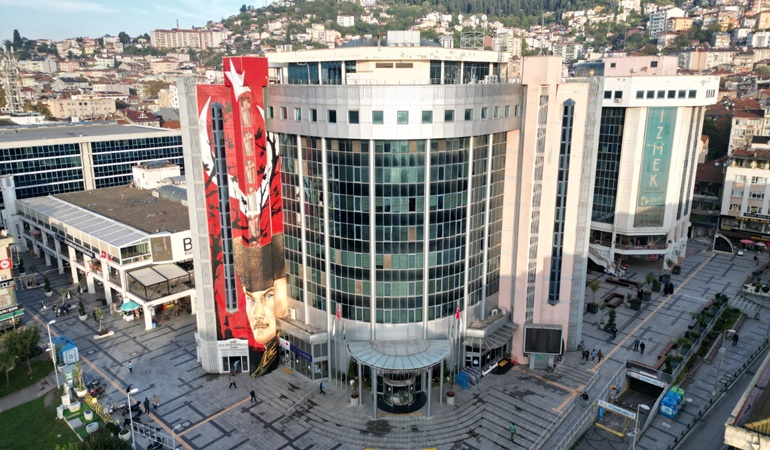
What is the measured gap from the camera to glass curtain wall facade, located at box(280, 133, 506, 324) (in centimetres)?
4772

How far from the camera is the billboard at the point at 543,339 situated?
55062mm

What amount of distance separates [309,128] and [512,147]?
21779mm

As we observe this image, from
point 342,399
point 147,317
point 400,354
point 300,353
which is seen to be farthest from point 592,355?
point 147,317

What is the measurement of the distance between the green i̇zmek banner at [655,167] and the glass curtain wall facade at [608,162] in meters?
3.66

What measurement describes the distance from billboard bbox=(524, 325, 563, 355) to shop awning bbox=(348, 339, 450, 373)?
415 inches

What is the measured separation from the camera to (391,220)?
48.4 meters

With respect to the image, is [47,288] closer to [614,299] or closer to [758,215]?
[614,299]

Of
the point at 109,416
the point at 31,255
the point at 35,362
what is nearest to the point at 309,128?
the point at 109,416

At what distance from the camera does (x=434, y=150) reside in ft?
157

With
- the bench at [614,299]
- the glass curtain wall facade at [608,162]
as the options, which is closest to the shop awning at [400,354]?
the bench at [614,299]

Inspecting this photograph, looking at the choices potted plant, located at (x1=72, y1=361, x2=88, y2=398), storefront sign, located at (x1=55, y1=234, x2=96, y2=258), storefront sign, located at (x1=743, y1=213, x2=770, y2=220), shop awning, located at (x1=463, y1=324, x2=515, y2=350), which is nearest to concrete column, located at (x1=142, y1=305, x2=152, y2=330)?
potted plant, located at (x1=72, y1=361, x2=88, y2=398)

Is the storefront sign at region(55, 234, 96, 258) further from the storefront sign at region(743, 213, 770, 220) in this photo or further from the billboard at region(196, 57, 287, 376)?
the storefront sign at region(743, 213, 770, 220)

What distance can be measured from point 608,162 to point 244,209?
2335 inches

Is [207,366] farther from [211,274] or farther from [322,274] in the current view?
[322,274]
